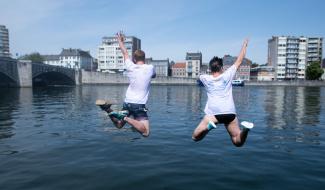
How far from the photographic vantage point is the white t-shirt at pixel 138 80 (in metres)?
10.4

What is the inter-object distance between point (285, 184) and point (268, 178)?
0.70m

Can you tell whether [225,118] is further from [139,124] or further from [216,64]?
[139,124]

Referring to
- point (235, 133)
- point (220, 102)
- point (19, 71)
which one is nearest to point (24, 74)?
point (19, 71)

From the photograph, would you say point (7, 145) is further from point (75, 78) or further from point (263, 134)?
point (75, 78)

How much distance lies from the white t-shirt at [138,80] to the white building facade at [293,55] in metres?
176

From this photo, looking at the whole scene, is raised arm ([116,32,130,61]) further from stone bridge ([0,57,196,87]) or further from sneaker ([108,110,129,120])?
stone bridge ([0,57,196,87])

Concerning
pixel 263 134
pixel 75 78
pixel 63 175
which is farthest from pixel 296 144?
pixel 75 78

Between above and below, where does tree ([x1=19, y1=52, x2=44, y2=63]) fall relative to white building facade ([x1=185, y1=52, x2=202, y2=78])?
above

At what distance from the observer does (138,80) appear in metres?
10.5

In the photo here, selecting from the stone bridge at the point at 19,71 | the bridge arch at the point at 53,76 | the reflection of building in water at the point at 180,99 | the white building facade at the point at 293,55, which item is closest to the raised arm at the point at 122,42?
the reflection of building in water at the point at 180,99

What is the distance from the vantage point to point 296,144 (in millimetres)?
18203

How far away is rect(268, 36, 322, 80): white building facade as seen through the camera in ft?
570

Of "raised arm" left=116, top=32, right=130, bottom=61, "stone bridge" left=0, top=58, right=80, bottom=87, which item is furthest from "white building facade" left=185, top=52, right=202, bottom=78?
"raised arm" left=116, top=32, right=130, bottom=61

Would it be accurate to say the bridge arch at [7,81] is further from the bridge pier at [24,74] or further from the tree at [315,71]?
the tree at [315,71]
